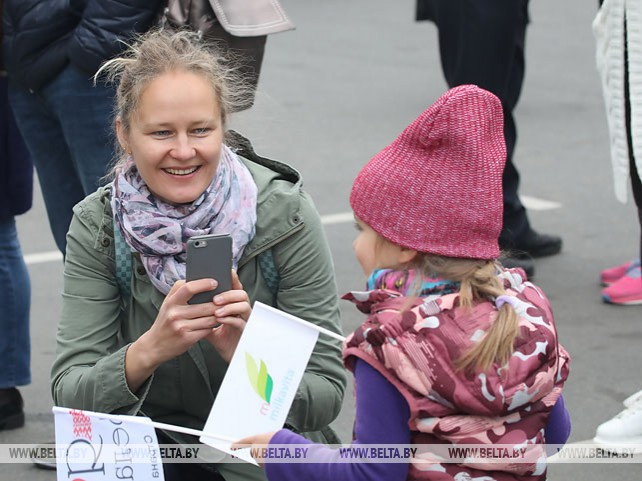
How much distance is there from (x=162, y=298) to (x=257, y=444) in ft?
1.91

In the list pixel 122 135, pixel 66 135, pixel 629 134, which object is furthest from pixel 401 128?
pixel 122 135

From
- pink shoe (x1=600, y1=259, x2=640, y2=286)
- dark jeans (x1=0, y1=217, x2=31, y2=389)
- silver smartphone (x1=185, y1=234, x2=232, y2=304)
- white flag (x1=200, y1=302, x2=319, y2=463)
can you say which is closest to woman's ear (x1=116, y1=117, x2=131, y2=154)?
silver smartphone (x1=185, y1=234, x2=232, y2=304)

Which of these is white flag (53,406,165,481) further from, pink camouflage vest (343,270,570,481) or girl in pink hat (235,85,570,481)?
pink camouflage vest (343,270,570,481)

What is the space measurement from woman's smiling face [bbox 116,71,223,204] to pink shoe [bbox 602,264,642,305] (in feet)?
8.86

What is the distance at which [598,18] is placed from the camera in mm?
3904

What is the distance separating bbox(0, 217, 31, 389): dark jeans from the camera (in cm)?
386

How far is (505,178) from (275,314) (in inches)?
122

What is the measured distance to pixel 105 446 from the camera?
91.9 inches

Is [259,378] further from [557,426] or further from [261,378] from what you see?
[557,426]

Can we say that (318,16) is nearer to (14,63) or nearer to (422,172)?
(14,63)

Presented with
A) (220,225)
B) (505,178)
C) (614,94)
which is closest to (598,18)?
(614,94)

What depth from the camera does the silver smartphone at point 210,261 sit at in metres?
2.32

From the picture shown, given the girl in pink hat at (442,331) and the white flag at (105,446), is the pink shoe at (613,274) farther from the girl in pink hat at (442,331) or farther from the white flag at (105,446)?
the white flag at (105,446)

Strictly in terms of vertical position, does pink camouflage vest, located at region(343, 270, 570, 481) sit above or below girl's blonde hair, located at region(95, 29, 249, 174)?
below
